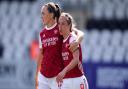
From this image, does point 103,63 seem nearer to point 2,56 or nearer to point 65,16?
point 2,56

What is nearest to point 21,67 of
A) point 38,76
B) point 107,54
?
point 107,54

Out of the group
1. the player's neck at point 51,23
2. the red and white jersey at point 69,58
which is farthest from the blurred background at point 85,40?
the red and white jersey at point 69,58

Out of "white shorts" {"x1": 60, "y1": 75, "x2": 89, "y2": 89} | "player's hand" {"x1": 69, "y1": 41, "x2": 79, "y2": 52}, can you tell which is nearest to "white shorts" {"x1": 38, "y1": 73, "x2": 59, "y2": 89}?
"white shorts" {"x1": 60, "y1": 75, "x2": 89, "y2": 89}

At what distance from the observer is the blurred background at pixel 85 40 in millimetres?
17359

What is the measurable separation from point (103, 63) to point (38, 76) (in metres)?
7.14

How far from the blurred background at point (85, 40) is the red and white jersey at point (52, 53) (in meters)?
6.63

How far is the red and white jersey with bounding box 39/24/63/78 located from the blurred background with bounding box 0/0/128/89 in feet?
21.8

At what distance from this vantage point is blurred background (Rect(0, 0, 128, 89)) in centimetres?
1736

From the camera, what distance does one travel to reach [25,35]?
902 inches

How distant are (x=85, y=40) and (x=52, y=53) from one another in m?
10.9

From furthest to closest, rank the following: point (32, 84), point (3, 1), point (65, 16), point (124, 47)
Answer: point (3, 1) → point (124, 47) → point (32, 84) → point (65, 16)

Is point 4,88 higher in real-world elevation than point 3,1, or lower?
lower

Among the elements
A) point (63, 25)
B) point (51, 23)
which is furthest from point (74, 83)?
point (51, 23)

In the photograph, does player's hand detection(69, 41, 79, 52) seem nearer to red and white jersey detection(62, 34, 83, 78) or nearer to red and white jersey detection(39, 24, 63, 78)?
red and white jersey detection(62, 34, 83, 78)
